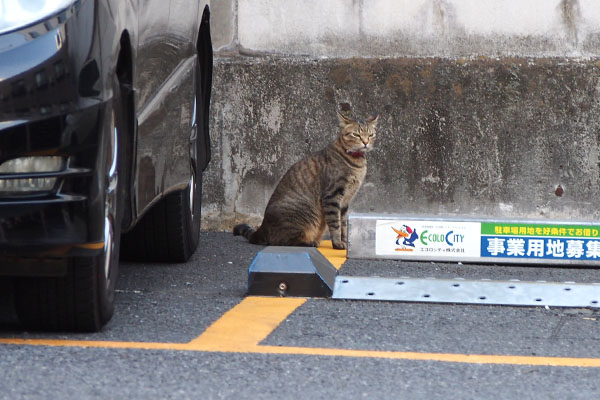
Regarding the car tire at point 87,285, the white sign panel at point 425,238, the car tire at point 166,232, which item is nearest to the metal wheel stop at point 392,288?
the car tire at point 166,232

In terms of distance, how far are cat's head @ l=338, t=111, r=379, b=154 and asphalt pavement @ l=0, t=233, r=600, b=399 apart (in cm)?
231

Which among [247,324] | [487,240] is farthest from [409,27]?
[247,324]

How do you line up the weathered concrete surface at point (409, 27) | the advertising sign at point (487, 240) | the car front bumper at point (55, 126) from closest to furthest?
the car front bumper at point (55, 126), the advertising sign at point (487, 240), the weathered concrete surface at point (409, 27)

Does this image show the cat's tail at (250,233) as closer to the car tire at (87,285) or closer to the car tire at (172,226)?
the car tire at (172,226)

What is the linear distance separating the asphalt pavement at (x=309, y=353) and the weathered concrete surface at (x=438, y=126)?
2.60 metres

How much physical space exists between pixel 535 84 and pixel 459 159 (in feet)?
2.21

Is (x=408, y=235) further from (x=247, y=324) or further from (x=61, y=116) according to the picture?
(x=61, y=116)

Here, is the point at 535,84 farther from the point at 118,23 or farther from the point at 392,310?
the point at 118,23

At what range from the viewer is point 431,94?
22.2 feet

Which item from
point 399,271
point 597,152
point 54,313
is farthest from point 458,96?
point 54,313

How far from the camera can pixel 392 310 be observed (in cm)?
393

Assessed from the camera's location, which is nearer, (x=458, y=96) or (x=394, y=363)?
(x=394, y=363)

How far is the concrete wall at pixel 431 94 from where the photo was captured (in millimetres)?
6723

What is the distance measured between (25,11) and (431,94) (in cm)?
413
